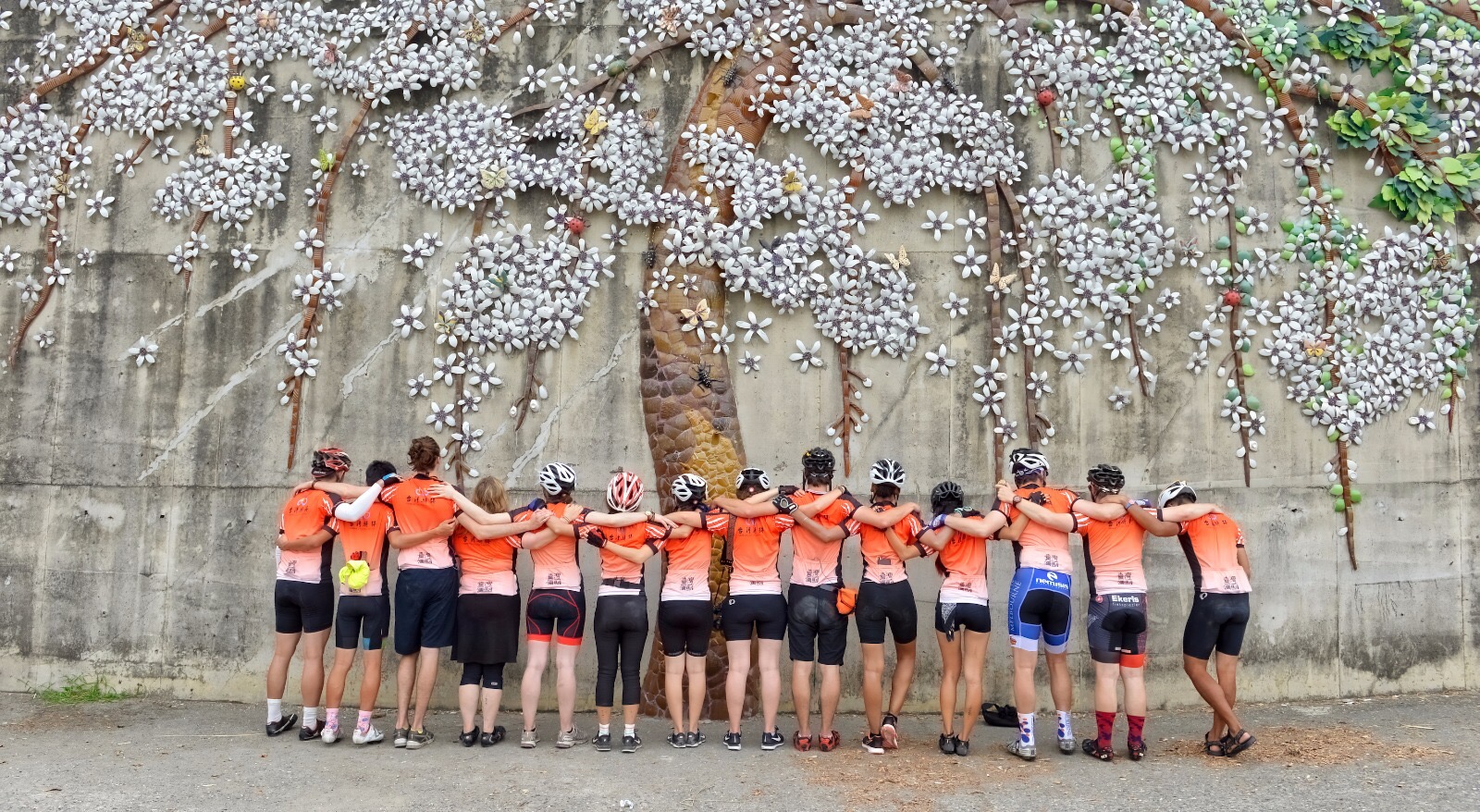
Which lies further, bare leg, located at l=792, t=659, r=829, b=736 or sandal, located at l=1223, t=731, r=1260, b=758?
bare leg, located at l=792, t=659, r=829, b=736

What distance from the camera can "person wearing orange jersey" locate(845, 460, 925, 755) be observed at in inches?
226

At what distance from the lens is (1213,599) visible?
5.63 metres

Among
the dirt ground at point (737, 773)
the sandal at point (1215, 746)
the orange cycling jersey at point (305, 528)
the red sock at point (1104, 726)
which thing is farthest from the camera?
the orange cycling jersey at point (305, 528)

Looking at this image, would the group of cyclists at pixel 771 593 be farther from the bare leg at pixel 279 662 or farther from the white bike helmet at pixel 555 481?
the bare leg at pixel 279 662

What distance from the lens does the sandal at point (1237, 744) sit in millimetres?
5543

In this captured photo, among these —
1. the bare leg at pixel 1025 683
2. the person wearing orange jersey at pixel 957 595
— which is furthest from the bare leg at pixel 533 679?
the bare leg at pixel 1025 683

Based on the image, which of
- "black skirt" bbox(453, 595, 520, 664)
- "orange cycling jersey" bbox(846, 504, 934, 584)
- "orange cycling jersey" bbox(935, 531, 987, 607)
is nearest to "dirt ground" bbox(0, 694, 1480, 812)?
"black skirt" bbox(453, 595, 520, 664)

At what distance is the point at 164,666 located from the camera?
23.3 ft

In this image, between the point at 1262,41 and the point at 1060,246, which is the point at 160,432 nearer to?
the point at 1060,246

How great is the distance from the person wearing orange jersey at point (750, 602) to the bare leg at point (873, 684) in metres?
0.52

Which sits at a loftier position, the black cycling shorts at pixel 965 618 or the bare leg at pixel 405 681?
the black cycling shorts at pixel 965 618

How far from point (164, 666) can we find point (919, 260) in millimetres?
6126

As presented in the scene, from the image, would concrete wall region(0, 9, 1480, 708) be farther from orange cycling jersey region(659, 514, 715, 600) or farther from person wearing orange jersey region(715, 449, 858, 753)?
orange cycling jersey region(659, 514, 715, 600)

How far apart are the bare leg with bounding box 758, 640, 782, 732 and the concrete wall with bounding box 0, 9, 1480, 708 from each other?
127 centimetres
